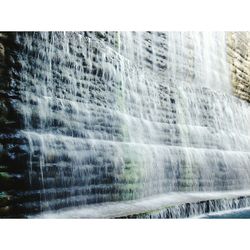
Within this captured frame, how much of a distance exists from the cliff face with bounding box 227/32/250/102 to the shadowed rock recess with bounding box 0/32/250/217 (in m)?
0.02

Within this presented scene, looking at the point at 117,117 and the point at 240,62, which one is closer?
the point at 117,117

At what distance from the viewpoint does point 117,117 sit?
435 centimetres

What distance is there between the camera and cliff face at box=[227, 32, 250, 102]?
4.80m

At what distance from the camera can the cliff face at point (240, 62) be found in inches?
189

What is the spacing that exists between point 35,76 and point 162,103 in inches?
69.2

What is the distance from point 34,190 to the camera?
3.46 meters

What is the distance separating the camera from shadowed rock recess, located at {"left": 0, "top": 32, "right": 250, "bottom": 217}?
352cm

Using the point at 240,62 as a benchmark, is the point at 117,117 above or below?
below

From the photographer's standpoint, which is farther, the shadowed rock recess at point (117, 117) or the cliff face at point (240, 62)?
the cliff face at point (240, 62)

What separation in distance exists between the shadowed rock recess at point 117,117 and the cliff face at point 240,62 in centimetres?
2

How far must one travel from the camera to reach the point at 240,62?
5676 millimetres

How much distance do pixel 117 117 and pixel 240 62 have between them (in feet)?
6.94

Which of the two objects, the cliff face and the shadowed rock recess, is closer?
the shadowed rock recess
